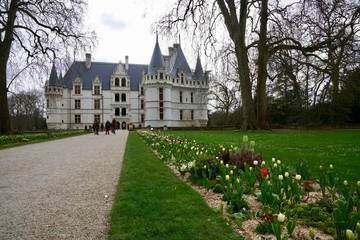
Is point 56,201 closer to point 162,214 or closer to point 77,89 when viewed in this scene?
point 162,214

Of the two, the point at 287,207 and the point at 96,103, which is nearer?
the point at 287,207

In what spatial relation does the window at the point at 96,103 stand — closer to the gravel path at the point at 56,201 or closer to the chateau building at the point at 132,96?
the chateau building at the point at 132,96

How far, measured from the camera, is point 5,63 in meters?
20.4

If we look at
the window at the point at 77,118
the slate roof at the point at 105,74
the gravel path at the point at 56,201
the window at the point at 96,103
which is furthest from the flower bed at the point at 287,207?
the slate roof at the point at 105,74

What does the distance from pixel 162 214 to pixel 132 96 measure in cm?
5627

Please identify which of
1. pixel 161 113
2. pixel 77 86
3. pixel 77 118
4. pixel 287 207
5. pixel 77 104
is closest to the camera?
pixel 287 207

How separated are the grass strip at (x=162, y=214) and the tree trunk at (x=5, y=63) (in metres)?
17.8

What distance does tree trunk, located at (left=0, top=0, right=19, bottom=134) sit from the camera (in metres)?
19.7

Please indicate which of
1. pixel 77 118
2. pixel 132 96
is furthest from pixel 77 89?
pixel 132 96

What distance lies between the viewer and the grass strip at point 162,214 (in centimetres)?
288

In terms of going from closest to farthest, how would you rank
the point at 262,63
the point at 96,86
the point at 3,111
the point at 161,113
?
the point at 3,111, the point at 262,63, the point at 161,113, the point at 96,86

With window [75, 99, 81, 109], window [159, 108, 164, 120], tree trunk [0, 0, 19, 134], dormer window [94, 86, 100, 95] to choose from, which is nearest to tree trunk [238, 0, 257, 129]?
tree trunk [0, 0, 19, 134]

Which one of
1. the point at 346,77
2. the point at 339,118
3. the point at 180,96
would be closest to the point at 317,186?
the point at 346,77

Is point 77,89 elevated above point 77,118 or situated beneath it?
elevated above
